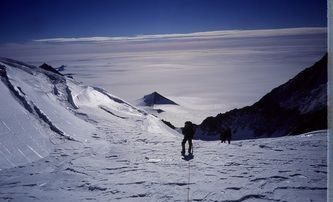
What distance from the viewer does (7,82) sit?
18.8 meters

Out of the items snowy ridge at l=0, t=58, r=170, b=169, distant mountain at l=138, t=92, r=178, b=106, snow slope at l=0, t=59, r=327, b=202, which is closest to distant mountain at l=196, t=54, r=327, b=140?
distant mountain at l=138, t=92, r=178, b=106

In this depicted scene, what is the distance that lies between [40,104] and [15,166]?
7.91 metres

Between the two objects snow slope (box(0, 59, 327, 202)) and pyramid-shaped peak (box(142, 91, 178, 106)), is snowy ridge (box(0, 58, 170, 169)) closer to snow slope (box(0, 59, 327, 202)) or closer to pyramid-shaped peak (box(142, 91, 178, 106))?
snow slope (box(0, 59, 327, 202))

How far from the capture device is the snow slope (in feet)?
27.0

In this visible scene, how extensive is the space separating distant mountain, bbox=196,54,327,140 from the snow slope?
90393 millimetres

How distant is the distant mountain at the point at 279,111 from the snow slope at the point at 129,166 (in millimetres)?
90393

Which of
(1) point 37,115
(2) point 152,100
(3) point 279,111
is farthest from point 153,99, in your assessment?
(1) point 37,115

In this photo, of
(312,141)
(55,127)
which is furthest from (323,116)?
(55,127)

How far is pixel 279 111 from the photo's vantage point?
114 metres

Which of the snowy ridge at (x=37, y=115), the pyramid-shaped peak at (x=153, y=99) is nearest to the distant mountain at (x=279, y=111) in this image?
the pyramid-shaped peak at (x=153, y=99)

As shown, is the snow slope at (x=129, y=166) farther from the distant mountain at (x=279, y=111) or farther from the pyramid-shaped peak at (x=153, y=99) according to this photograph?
the pyramid-shaped peak at (x=153, y=99)

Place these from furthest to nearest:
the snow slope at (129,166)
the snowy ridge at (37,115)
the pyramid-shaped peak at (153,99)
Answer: the pyramid-shaped peak at (153,99)
the snowy ridge at (37,115)
the snow slope at (129,166)

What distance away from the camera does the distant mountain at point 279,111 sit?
4034 inches

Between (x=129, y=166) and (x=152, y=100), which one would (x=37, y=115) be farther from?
(x=152, y=100)
